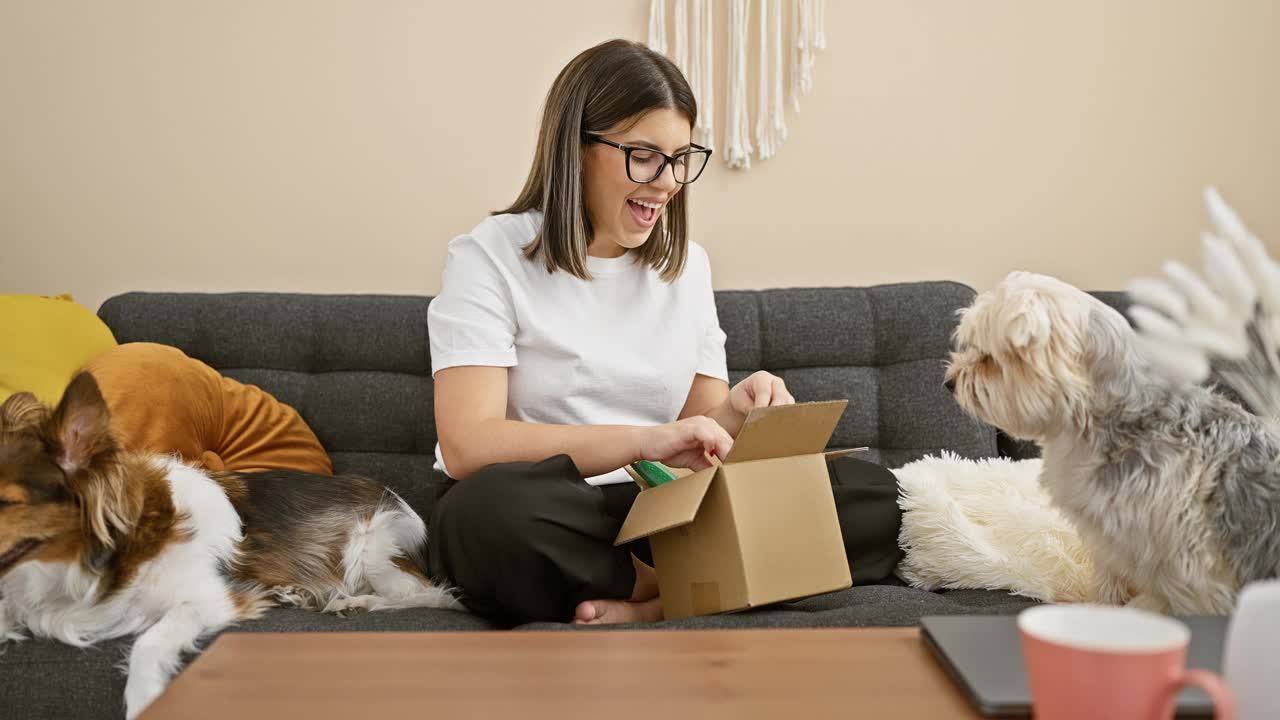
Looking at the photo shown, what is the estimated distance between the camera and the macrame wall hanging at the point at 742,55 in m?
2.68

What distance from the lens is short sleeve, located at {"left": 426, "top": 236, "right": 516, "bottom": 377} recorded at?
1728 millimetres

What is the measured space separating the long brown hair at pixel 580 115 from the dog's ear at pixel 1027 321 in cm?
74

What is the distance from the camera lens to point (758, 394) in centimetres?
171

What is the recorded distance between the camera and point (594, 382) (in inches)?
72.3

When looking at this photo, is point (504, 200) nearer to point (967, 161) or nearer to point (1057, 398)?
point (967, 161)

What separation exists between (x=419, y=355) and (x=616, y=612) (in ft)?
3.10

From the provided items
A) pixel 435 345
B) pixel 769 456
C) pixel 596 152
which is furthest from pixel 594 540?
pixel 596 152

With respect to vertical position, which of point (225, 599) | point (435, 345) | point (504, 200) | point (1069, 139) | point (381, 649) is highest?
point (1069, 139)

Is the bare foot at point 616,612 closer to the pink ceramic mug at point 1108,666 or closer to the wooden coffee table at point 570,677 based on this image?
the wooden coffee table at point 570,677

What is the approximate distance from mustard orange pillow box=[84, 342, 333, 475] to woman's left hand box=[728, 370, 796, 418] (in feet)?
3.10

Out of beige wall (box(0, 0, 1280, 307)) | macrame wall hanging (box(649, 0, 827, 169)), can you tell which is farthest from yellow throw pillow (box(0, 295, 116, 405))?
macrame wall hanging (box(649, 0, 827, 169))

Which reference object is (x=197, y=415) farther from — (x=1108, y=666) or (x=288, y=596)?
(x=1108, y=666)

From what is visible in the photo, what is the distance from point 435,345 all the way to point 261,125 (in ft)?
4.38

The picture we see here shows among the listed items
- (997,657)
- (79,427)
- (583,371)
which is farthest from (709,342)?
(997,657)
